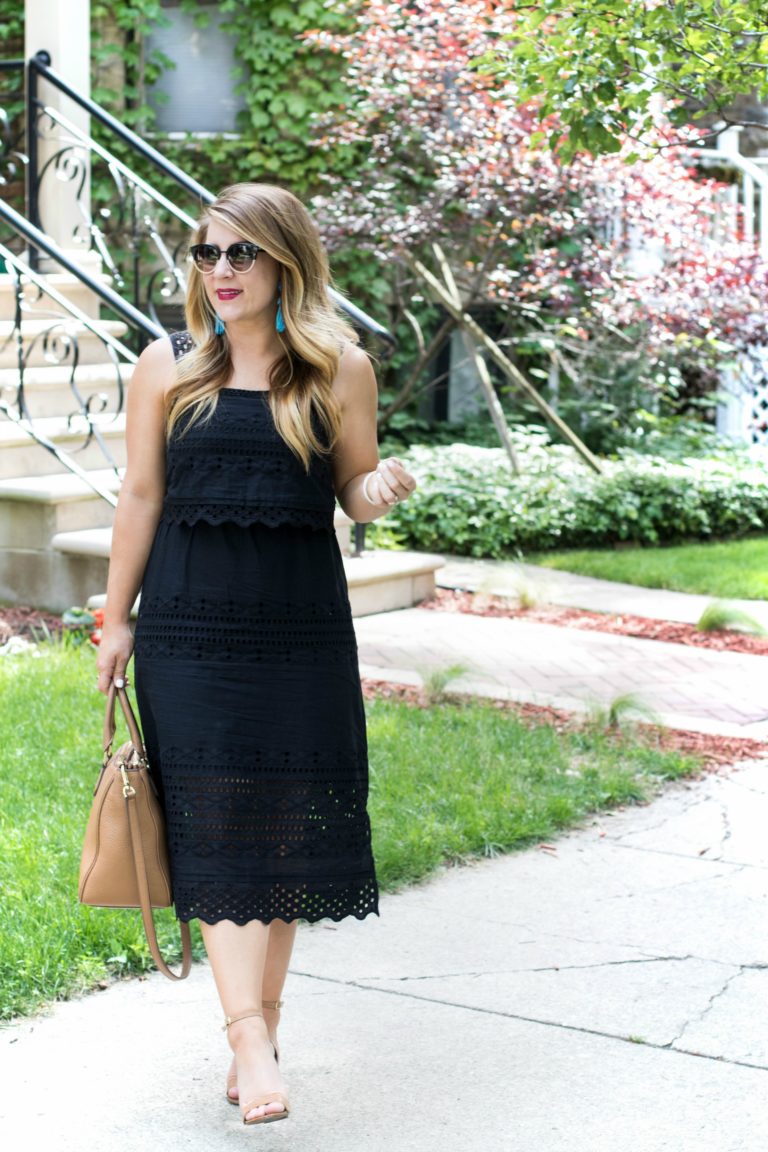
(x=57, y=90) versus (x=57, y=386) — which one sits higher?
(x=57, y=90)

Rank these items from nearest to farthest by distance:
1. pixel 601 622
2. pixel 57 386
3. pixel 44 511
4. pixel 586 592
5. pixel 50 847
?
pixel 50 847
pixel 44 511
pixel 601 622
pixel 57 386
pixel 586 592

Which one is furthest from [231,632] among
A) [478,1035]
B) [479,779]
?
[479,779]

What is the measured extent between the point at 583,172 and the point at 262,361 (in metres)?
7.39

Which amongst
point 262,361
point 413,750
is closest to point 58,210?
point 413,750

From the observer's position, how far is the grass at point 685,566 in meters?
8.88

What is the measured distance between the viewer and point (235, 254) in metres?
3.12

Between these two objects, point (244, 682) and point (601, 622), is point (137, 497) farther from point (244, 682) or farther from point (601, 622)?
point (601, 622)

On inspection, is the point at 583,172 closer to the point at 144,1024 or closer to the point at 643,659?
the point at 643,659

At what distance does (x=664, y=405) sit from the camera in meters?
13.2

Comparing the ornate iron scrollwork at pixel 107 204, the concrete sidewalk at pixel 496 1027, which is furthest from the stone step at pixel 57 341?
the concrete sidewalk at pixel 496 1027

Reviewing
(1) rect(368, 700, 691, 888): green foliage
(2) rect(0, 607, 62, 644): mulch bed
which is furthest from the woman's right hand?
(2) rect(0, 607, 62, 644): mulch bed

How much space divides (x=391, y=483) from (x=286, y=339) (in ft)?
1.29

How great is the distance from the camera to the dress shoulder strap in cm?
324

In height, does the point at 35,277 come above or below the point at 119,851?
above
